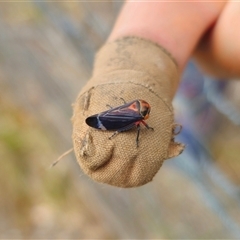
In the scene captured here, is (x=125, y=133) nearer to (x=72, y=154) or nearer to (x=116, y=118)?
(x=116, y=118)

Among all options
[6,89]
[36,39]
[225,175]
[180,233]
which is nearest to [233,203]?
[225,175]

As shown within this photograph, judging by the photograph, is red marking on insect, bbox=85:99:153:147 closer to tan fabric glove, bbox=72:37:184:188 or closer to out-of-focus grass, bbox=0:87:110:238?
tan fabric glove, bbox=72:37:184:188

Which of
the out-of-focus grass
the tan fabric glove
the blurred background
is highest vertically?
the tan fabric glove

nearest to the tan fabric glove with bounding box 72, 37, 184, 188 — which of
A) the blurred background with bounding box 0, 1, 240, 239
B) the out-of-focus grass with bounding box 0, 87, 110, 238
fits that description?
the blurred background with bounding box 0, 1, 240, 239

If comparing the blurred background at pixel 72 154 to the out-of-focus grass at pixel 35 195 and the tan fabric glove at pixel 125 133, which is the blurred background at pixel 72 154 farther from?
the tan fabric glove at pixel 125 133

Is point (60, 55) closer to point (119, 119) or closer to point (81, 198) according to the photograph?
point (81, 198)
